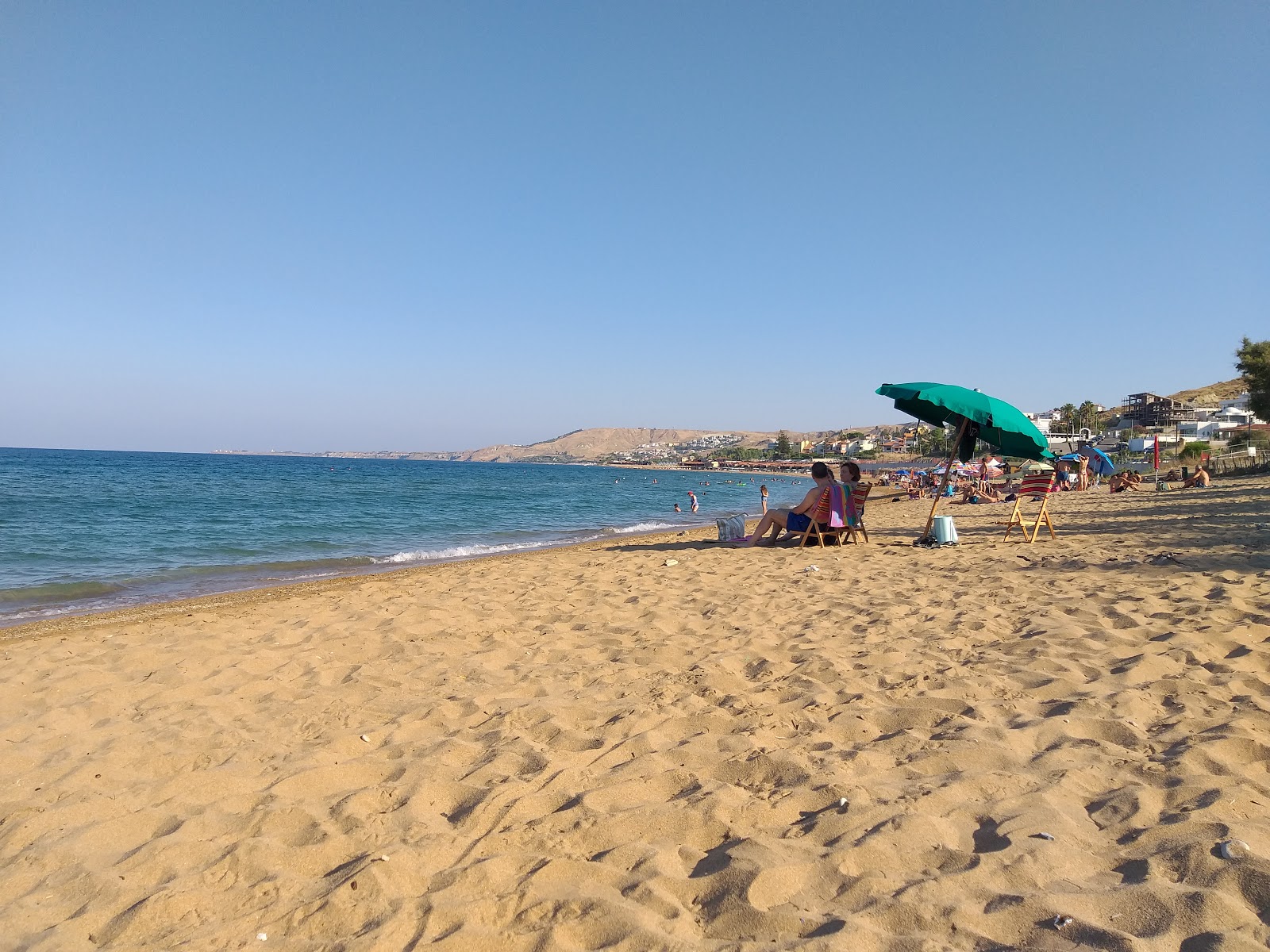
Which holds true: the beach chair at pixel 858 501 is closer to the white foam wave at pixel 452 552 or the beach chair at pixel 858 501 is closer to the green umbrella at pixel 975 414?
the green umbrella at pixel 975 414

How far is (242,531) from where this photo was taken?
18.0 metres

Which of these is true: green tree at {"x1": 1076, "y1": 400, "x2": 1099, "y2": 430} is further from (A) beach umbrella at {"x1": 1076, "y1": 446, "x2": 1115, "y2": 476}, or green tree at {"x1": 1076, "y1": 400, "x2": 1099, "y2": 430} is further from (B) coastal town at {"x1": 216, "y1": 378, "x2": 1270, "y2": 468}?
(A) beach umbrella at {"x1": 1076, "y1": 446, "x2": 1115, "y2": 476}

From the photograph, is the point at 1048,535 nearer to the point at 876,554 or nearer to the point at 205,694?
the point at 876,554

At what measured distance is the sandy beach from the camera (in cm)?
199

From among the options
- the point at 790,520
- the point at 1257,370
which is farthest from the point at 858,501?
the point at 1257,370

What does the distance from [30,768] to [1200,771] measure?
201 inches

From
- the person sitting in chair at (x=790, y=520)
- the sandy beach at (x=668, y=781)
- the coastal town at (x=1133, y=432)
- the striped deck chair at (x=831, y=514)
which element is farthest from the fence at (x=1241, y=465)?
the sandy beach at (x=668, y=781)

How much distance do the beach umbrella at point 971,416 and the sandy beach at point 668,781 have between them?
339 cm

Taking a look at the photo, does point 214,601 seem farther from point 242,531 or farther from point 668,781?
point 242,531

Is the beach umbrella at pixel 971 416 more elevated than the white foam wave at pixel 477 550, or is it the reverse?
the beach umbrella at pixel 971 416

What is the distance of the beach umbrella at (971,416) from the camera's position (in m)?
8.78

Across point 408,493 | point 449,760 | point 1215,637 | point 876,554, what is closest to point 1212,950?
point 449,760

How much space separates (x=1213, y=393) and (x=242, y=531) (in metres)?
106

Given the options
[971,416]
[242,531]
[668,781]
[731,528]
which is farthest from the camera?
[242,531]
